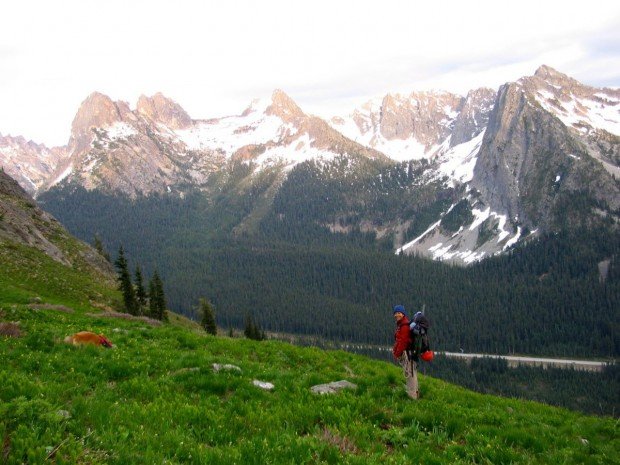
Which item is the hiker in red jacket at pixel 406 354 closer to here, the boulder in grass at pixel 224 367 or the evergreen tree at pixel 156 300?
the boulder in grass at pixel 224 367

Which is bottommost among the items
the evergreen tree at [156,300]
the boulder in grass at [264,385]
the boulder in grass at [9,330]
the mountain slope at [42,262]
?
the evergreen tree at [156,300]

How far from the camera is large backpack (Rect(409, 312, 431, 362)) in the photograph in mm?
13812

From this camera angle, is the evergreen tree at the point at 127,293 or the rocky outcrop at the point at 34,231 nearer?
the rocky outcrop at the point at 34,231

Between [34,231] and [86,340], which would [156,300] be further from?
[86,340]

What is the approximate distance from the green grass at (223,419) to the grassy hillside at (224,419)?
0.11ft

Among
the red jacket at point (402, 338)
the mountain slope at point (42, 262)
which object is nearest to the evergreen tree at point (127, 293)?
the mountain slope at point (42, 262)

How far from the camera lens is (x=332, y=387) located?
14062 millimetres

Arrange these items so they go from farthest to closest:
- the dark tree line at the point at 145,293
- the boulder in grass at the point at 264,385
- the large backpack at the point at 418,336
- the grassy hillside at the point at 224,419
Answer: the dark tree line at the point at 145,293
the large backpack at the point at 418,336
the boulder in grass at the point at 264,385
the grassy hillside at the point at 224,419

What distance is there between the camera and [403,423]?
37.5ft

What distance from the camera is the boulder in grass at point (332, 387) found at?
526 inches

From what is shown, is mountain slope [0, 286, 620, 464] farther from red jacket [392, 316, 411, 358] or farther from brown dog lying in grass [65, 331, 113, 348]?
red jacket [392, 316, 411, 358]

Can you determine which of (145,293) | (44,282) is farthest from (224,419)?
(145,293)

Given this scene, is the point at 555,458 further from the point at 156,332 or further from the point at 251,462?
the point at 156,332

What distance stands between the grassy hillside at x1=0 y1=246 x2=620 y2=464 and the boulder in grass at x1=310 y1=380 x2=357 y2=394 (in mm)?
352
